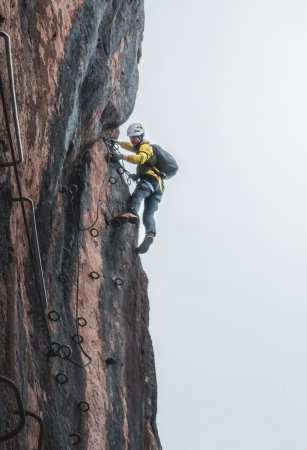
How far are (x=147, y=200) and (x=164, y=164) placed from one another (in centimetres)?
77

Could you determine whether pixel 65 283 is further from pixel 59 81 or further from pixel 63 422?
pixel 59 81

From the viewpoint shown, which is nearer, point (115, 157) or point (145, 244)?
point (145, 244)

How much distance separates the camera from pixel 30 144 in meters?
6.79

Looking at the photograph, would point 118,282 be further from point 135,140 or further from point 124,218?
point 135,140

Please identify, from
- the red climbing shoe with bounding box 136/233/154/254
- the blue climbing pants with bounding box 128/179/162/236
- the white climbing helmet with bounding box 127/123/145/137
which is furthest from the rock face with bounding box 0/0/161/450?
the white climbing helmet with bounding box 127/123/145/137

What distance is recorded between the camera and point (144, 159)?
1179cm

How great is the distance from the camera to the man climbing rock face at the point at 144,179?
11.4 m

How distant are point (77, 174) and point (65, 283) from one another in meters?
2.18

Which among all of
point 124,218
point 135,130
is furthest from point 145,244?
point 135,130

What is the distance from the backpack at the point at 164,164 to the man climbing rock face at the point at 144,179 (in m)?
0.07

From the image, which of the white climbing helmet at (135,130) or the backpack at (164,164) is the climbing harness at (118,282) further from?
the white climbing helmet at (135,130)

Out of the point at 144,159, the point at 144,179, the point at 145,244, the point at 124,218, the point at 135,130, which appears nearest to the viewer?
the point at 124,218

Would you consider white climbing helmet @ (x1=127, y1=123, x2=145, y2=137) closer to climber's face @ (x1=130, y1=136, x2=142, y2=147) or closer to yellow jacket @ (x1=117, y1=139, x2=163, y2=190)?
climber's face @ (x1=130, y1=136, x2=142, y2=147)

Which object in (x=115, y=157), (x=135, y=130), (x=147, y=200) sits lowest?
(x=147, y=200)
